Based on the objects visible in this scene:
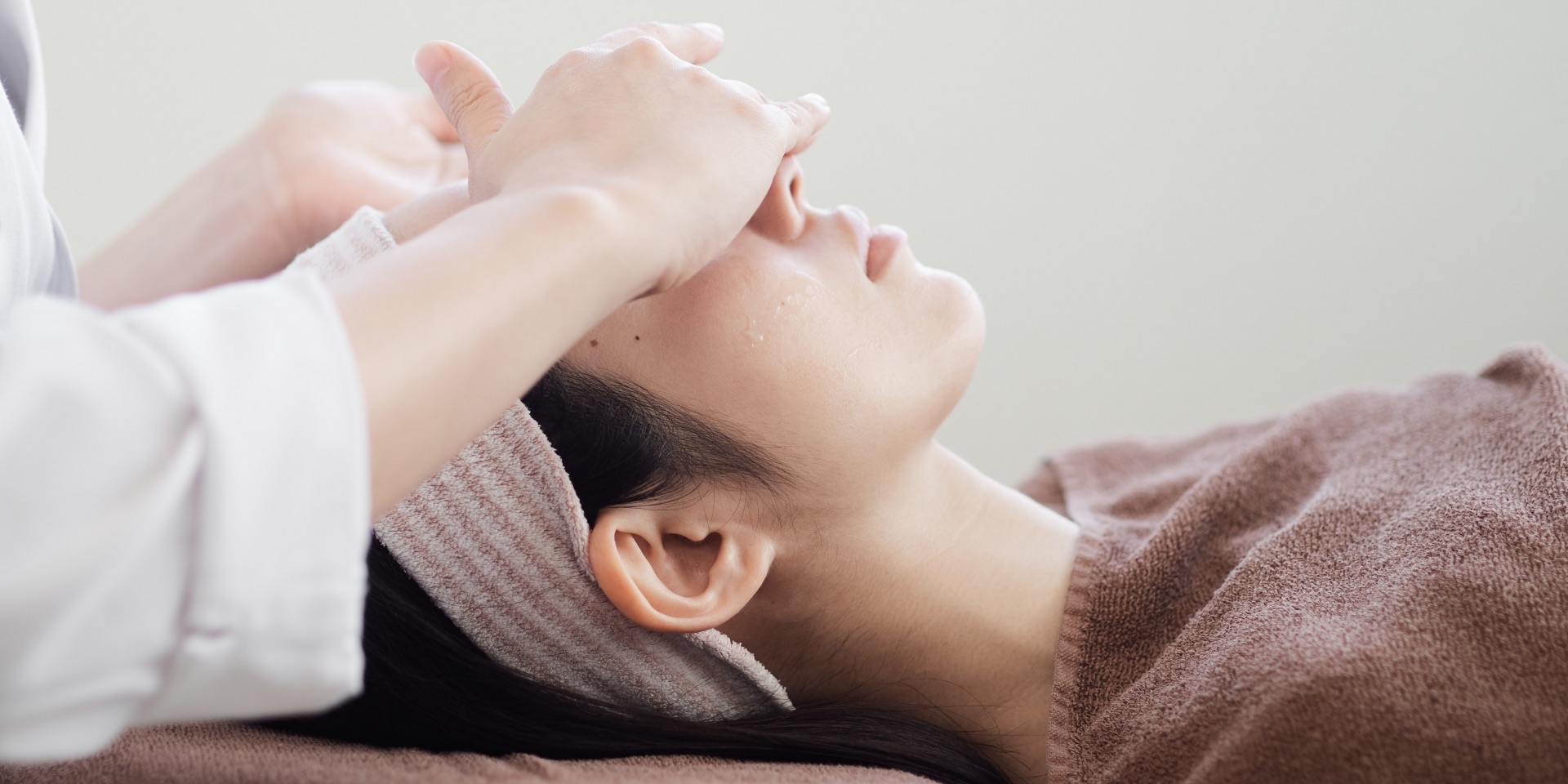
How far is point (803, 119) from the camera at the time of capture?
0.83 meters

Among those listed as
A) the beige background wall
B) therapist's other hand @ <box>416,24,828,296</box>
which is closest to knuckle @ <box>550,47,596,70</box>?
therapist's other hand @ <box>416,24,828,296</box>

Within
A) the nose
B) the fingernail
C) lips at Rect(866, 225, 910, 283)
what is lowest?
lips at Rect(866, 225, 910, 283)

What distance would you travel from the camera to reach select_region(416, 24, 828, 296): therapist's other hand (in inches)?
26.0

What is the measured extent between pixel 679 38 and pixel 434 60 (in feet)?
0.64

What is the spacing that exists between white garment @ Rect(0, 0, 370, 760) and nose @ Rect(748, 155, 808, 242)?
463 mm

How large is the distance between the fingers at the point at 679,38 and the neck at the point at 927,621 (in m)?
0.40

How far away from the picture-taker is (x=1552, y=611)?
2.60ft

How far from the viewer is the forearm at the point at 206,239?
1.27 m

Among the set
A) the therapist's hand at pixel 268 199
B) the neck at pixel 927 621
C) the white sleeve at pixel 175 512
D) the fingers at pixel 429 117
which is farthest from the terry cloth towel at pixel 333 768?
the fingers at pixel 429 117

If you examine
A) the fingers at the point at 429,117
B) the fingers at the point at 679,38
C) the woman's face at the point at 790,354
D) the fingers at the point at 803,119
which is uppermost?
the fingers at the point at 679,38

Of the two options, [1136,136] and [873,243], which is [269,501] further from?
[1136,136]

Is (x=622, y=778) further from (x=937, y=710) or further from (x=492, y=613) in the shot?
(x=937, y=710)

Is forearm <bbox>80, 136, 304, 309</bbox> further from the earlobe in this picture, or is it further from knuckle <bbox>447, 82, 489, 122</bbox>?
the earlobe

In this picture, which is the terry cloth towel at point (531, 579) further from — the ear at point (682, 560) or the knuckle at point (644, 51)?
the knuckle at point (644, 51)
